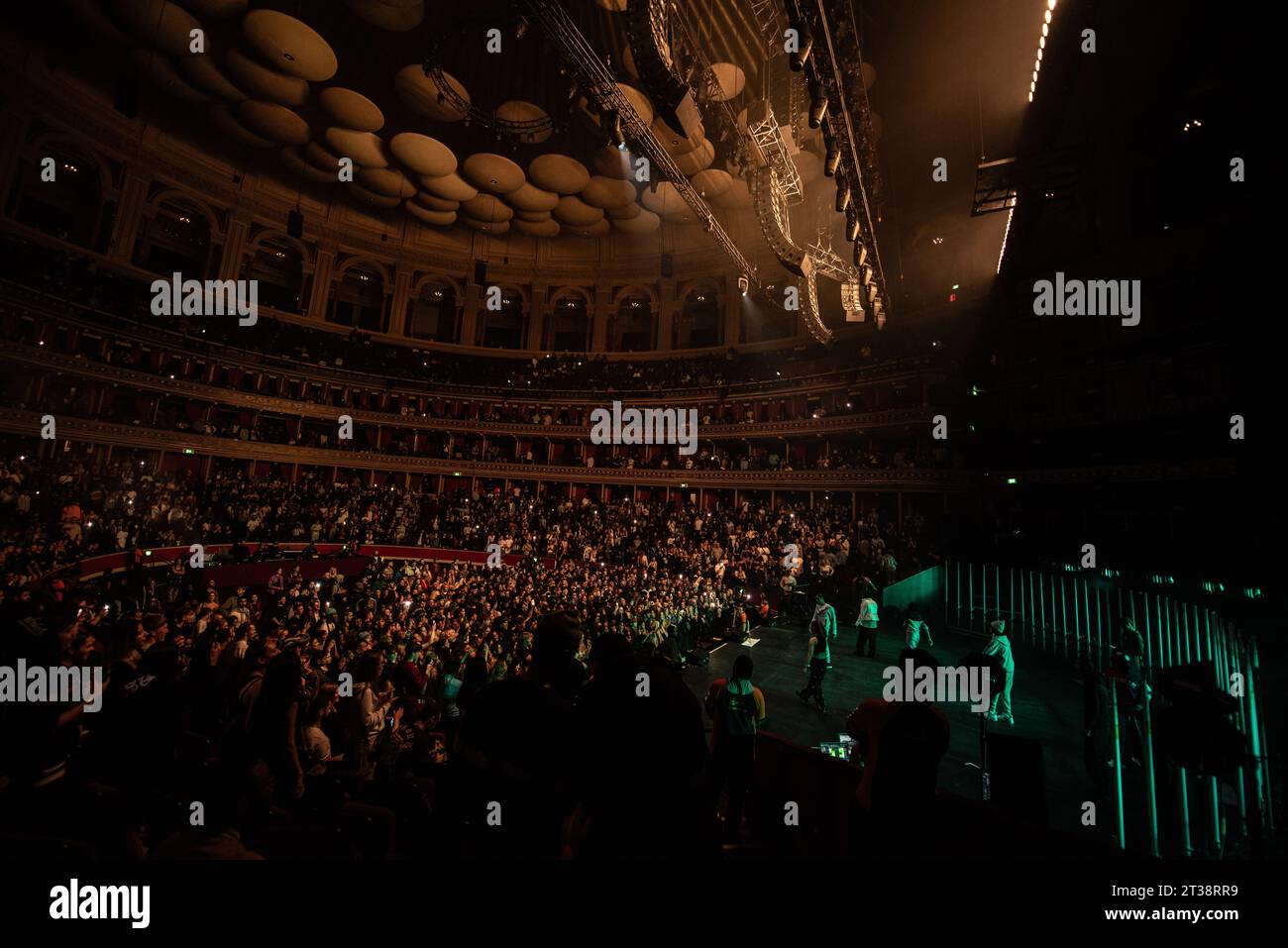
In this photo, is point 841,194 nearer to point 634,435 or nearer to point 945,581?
point 945,581

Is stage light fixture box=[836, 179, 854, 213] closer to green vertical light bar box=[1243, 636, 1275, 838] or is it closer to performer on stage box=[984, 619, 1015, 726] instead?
performer on stage box=[984, 619, 1015, 726]

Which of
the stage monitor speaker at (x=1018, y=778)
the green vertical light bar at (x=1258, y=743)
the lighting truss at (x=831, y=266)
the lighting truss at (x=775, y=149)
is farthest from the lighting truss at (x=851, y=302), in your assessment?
the stage monitor speaker at (x=1018, y=778)

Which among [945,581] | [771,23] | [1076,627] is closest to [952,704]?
[1076,627]

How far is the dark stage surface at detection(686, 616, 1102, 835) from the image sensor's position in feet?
→ 18.4

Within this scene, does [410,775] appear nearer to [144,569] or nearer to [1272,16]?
[1272,16]

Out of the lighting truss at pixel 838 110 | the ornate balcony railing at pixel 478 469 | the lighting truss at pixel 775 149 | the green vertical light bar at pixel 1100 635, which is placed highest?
the lighting truss at pixel 775 149

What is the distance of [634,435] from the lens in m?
29.6

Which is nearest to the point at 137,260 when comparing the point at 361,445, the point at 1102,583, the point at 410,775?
the point at 361,445

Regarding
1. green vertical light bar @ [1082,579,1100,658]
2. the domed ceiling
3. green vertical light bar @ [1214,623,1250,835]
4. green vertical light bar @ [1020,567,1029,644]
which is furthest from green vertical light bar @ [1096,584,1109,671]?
the domed ceiling

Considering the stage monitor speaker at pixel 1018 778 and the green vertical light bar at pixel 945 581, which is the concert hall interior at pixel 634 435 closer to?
the stage monitor speaker at pixel 1018 778

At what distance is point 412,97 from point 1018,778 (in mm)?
24199

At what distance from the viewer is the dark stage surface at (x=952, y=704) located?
5602 mm

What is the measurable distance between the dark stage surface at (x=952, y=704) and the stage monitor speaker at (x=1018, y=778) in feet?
5.58
